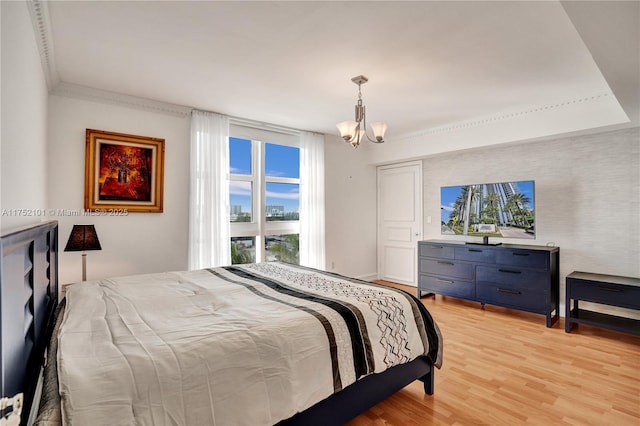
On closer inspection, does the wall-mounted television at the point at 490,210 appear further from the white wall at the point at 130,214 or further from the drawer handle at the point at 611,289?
the white wall at the point at 130,214

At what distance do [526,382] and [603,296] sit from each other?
5.29 feet

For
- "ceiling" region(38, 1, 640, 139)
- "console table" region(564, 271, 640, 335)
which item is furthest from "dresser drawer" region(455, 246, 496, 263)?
"ceiling" region(38, 1, 640, 139)

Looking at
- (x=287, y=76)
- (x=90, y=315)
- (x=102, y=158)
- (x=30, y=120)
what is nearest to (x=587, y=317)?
(x=287, y=76)

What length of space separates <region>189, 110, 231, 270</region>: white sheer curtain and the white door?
2999 mm

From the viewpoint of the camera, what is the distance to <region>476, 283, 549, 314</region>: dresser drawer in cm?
368

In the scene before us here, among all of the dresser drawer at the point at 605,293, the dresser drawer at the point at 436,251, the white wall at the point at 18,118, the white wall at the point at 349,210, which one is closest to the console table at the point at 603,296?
the dresser drawer at the point at 605,293

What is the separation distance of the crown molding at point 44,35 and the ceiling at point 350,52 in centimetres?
3

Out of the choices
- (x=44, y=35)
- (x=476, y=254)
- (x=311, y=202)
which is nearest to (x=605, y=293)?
(x=476, y=254)

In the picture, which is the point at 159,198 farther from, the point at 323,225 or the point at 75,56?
the point at 323,225

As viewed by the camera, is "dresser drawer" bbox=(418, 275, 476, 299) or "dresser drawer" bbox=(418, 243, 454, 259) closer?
"dresser drawer" bbox=(418, 275, 476, 299)

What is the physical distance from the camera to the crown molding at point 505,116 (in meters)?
3.40

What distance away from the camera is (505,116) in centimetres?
400

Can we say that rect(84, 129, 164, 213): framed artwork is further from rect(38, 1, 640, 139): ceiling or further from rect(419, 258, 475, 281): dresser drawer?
rect(419, 258, 475, 281): dresser drawer

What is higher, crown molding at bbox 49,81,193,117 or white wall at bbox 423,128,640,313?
crown molding at bbox 49,81,193,117
